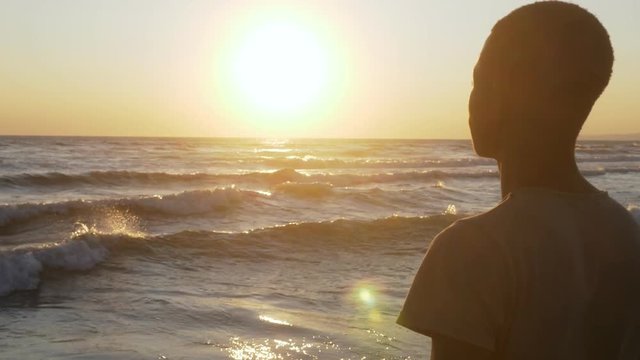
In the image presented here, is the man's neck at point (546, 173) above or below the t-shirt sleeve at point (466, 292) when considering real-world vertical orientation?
above

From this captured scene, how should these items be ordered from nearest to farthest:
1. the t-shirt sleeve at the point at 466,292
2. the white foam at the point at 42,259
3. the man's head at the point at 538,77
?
the t-shirt sleeve at the point at 466,292 → the man's head at the point at 538,77 → the white foam at the point at 42,259

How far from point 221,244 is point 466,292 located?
1227 cm

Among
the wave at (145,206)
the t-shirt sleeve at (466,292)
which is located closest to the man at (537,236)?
the t-shirt sleeve at (466,292)

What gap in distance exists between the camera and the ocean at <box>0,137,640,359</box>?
704 cm

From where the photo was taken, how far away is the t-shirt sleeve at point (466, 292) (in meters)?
1.39

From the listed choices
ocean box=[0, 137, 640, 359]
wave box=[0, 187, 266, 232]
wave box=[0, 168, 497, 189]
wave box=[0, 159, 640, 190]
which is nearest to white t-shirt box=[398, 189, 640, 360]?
ocean box=[0, 137, 640, 359]

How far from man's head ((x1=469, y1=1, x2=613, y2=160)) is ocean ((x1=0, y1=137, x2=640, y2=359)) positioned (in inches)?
206

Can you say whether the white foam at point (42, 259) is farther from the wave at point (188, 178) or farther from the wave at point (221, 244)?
the wave at point (188, 178)

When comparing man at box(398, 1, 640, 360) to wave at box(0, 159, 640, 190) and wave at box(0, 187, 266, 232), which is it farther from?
wave at box(0, 159, 640, 190)

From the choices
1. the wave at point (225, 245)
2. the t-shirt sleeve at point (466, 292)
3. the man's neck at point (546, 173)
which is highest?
the man's neck at point (546, 173)

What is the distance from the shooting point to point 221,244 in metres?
13.4

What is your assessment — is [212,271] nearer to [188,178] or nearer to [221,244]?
[221,244]

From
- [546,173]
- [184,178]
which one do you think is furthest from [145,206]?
[546,173]

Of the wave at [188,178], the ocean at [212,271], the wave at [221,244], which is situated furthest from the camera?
the wave at [188,178]
